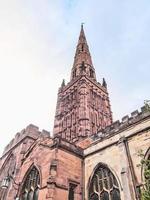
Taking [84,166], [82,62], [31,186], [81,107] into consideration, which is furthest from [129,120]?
[82,62]

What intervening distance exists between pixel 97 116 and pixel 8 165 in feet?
60.0

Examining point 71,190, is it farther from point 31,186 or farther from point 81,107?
point 81,107

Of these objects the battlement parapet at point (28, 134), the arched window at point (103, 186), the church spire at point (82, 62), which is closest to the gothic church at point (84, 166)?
the arched window at point (103, 186)

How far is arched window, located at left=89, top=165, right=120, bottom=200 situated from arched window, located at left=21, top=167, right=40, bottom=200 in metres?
3.92

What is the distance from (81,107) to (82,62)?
15.1 meters

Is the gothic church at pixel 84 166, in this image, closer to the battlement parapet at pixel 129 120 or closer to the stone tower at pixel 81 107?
the battlement parapet at pixel 129 120

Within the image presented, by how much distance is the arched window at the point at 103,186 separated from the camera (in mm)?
14875

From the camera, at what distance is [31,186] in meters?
17.3

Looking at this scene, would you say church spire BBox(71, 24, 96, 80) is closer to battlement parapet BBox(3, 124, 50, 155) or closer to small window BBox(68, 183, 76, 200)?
battlement parapet BBox(3, 124, 50, 155)

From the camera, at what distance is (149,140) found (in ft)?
47.0

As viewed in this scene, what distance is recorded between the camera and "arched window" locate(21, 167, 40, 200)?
16.6 meters

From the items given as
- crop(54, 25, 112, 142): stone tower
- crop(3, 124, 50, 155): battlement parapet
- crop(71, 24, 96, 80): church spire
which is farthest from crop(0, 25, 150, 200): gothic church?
crop(71, 24, 96, 80): church spire

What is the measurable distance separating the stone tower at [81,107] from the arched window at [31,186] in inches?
589

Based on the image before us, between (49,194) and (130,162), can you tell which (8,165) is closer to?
(49,194)
